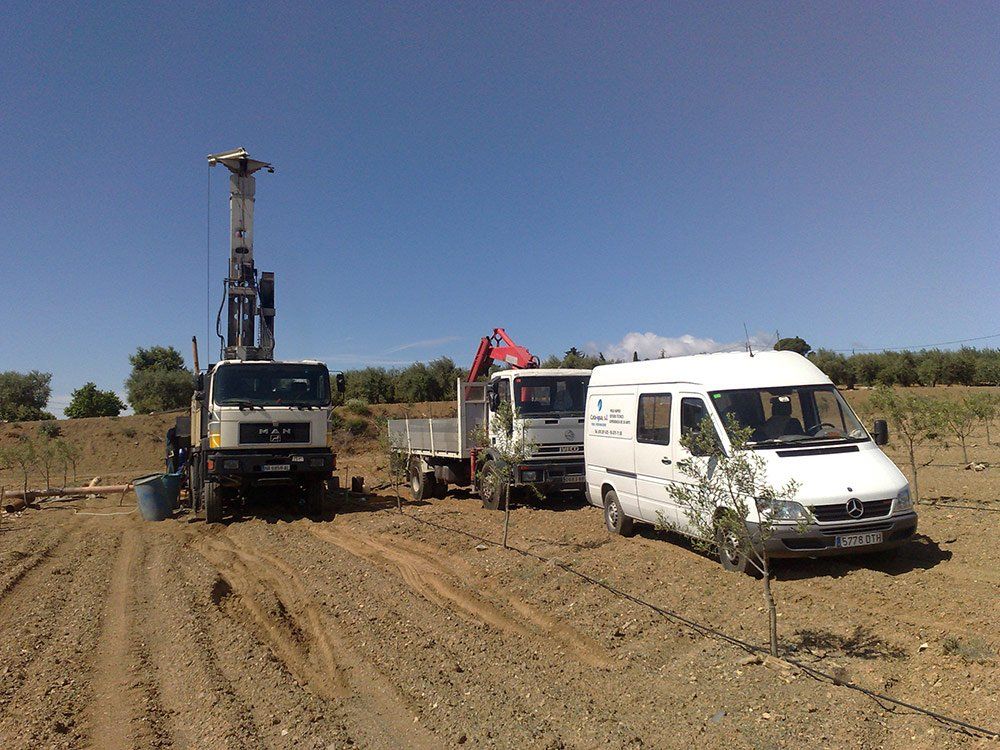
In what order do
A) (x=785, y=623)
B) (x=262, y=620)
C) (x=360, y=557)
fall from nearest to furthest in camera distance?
(x=785, y=623) < (x=262, y=620) < (x=360, y=557)

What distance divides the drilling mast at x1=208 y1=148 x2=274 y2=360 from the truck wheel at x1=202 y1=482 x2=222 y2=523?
304 centimetres

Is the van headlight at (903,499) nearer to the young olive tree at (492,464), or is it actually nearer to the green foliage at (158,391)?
the young olive tree at (492,464)

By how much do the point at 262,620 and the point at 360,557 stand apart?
281cm

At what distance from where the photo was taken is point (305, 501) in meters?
15.4

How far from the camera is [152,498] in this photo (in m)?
15.3

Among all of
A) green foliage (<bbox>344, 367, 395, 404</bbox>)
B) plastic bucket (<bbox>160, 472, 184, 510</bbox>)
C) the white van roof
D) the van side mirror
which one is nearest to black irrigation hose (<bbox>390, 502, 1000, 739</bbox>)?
the white van roof

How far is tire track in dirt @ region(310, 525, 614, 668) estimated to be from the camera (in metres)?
6.05

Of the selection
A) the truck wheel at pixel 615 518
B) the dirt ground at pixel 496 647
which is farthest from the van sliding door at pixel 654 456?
the truck wheel at pixel 615 518

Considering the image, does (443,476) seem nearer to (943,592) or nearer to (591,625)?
(591,625)

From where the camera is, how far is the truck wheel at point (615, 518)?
10.0 m

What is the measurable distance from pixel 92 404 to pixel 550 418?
41.7 meters

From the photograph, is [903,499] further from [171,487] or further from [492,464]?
[171,487]

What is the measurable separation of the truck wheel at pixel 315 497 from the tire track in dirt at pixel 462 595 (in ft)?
11.2

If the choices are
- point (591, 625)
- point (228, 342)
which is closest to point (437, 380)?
point (228, 342)
